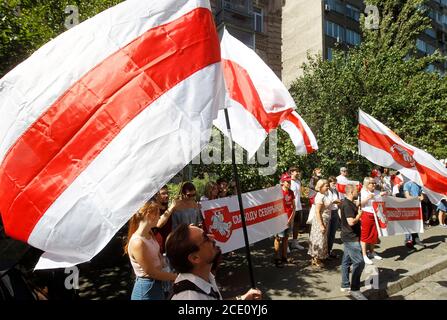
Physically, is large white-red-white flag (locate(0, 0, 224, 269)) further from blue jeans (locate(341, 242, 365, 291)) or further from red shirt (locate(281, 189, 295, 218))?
red shirt (locate(281, 189, 295, 218))

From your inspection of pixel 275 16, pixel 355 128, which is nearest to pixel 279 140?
pixel 355 128

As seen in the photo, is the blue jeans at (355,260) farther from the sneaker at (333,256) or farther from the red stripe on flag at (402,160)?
the sneaker at (333,256)

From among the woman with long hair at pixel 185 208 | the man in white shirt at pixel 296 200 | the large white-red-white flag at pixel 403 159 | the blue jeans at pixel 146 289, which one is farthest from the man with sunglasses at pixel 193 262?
the man in white shirt at pixel 296 200

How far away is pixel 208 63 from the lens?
292 centimetres

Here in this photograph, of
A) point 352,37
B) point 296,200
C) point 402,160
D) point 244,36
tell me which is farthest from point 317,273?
point 352,37

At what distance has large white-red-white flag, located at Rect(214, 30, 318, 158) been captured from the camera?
15.4 feet

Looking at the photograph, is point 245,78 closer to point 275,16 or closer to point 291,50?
point 275,16

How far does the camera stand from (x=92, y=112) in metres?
2.69

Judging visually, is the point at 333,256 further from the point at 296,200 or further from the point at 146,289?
the point at 146,289

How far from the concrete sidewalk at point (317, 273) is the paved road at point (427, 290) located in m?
0.10

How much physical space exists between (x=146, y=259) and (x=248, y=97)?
230 cm

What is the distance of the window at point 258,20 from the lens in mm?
25922

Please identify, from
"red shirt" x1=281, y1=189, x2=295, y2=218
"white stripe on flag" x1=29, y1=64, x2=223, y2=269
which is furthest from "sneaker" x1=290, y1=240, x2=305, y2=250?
"white stripe on flag" x1=29, y1=64, x2=223, y2=269

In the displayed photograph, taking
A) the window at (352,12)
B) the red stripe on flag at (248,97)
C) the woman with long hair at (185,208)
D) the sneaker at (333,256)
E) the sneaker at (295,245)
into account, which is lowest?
the sneaker at (333,256)
